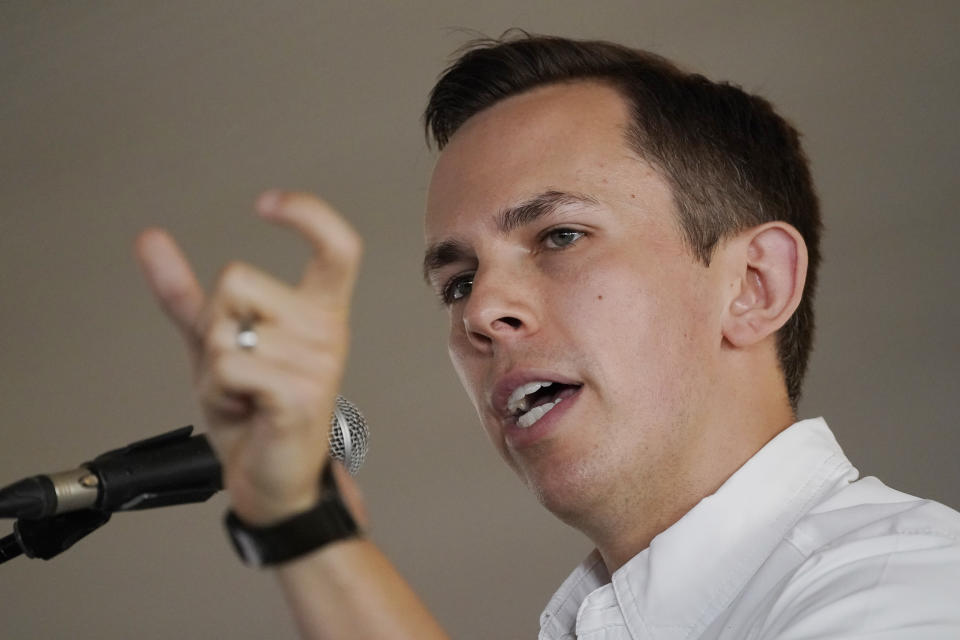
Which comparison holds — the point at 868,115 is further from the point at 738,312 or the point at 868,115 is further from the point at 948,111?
the point at 738,312

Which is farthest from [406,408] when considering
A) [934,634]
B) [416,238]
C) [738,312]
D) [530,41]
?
[934,634]

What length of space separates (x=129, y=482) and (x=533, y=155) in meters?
0.81

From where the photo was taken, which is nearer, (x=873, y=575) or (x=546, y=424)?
(x=873, y=575)

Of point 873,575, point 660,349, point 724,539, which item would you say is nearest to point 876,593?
point 873,575

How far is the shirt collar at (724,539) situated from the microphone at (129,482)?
63cm

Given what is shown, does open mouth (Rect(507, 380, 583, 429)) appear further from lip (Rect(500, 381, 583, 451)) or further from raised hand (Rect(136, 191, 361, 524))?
raised hand (Rect(136, 191, 361, 524))

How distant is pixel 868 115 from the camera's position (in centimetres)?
337

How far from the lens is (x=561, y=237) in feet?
5.25

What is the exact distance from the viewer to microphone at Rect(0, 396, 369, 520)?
1.02 metres

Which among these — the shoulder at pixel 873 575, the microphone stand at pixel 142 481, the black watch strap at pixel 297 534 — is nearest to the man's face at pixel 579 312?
the shoulder at pixel 873 575

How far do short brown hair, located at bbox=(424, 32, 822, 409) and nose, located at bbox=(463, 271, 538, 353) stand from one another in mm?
249

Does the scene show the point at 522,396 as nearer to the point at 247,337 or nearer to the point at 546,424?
the point at 546,424

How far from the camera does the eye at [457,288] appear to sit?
1.71 metres

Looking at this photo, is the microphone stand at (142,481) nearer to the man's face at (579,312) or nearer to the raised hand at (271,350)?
the raised hand at (271,350)
